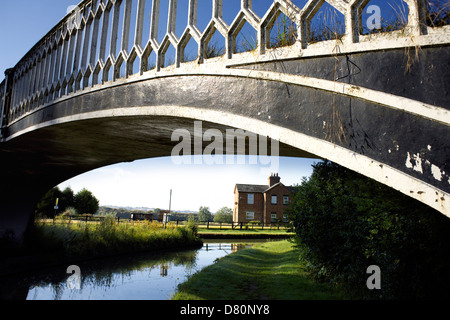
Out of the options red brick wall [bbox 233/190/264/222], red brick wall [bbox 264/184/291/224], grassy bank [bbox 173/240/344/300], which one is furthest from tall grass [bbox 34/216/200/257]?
red brick wall [bbox 264/184/291/224]

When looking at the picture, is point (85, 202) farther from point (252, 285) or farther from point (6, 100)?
point (252, 285)

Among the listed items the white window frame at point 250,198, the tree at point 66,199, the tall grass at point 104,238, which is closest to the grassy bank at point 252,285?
the tall grass at point 104,238

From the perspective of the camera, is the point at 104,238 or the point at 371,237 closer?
the point at 371,237

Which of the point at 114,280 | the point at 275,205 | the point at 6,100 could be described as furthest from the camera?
the point at 275,205

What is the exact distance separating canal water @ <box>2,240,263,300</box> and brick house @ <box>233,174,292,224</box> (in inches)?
1021

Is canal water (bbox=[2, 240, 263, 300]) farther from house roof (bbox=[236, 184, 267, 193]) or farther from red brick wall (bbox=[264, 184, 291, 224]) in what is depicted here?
house roof (bbox=[236, 184, 267, 193])

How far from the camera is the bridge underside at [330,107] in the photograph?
1.99 metres

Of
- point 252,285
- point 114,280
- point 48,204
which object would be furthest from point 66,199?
point 252,285

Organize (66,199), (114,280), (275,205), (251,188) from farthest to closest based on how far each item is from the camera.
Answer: (251,188)
(275,205)
(66,199)
(114,280)

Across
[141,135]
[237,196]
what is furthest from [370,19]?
[237,196]

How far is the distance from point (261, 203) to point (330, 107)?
38.4 m

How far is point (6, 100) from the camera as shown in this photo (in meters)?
9.35
